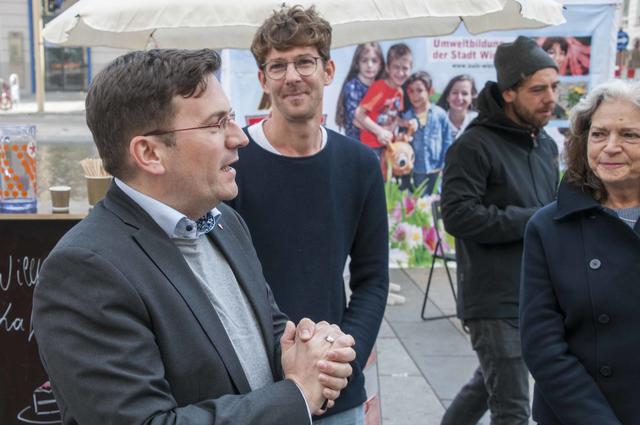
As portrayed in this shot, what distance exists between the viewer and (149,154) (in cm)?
172

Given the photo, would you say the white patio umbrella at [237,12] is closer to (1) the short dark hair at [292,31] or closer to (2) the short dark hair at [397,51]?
(1) the short dark hair at [292,31]

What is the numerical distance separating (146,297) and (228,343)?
0.22m

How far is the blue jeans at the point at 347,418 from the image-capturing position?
2.61 m

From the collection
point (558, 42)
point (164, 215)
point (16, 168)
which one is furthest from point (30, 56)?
point (164, 215)

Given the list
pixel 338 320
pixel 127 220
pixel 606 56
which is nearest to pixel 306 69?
pixel 338 320

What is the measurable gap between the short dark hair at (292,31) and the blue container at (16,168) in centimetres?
159

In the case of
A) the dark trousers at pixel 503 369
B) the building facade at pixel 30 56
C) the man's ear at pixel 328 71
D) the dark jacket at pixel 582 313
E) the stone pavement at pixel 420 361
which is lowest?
the stone pavement at pixel 420 361

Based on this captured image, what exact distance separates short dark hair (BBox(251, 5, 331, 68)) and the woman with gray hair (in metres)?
0.95

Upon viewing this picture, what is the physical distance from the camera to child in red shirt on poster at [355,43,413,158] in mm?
7684

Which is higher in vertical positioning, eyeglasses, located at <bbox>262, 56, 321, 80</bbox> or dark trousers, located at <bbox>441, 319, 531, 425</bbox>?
eyeglasses, located at <bbox>262, 56, 321, 80</bbox>

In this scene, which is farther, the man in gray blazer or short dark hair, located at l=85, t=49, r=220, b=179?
short dark hair, located at l=85, t=49, r=220, b=179

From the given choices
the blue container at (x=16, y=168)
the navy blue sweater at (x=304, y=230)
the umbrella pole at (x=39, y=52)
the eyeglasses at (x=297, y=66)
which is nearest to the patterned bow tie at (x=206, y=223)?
the navy blue sweater at (x=304, y=230)

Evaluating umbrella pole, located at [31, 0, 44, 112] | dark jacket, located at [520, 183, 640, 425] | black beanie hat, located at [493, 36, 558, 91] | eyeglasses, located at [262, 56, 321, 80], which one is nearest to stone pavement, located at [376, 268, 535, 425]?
black beanie hat, located at [493, 36, 558, 91]

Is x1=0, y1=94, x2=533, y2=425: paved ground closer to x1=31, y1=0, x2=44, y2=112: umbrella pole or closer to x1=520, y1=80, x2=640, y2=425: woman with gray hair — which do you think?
x1=520, y1=80, x2=640, y2=425: woman with gray hair
